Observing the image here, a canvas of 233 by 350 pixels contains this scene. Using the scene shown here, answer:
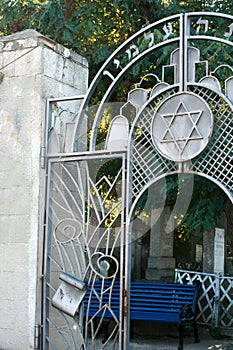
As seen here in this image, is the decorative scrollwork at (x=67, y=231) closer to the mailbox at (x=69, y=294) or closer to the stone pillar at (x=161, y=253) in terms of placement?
the mailbox at (x=69, y=294)

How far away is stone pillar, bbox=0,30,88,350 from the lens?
4664mm

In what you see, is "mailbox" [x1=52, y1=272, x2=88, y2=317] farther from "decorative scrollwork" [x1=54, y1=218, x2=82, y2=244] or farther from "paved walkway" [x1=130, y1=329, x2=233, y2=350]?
"paved walkway" [x1=130, y1=329, x2=233, y2=350]

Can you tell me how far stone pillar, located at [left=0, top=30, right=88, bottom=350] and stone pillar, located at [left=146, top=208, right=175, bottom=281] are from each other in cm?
587

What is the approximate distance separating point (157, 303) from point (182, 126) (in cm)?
349

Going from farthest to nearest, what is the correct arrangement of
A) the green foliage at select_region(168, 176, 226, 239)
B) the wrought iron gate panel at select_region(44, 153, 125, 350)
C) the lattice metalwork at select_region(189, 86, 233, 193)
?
the green foliage at select_region(168, 176, 226, 239) < the wrought iron gate panel at select_region(44, 153, 125, 350) < the lattice metalwork at select_region(189, 86, 233, 193)

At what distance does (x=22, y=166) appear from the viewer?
4.78 meters

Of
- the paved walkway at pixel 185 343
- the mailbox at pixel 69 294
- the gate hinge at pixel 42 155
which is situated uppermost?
the gate hinge at pixel 42 155

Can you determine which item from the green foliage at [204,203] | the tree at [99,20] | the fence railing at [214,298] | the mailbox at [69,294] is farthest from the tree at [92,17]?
the mailbox at [69,294]

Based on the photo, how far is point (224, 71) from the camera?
25.1ft

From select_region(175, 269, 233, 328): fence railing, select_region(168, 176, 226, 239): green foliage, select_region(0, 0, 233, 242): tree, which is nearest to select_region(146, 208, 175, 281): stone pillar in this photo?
select_region(175, 269, 233, 328): fence railing

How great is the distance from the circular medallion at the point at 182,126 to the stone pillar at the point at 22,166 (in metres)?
1.07

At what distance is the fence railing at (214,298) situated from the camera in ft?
27.6

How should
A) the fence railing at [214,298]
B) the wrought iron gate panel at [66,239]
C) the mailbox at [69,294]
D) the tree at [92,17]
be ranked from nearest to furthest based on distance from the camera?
the mailbox at [69,294] → the wrought iron gate panel at [66,239] → the tree at [92,17] → the fence railing at [214,298]

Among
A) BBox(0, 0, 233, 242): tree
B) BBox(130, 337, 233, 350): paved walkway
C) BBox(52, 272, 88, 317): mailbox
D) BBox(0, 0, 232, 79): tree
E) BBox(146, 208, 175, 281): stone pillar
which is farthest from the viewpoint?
BBox(146, 208, 175, 281): stone pillar
